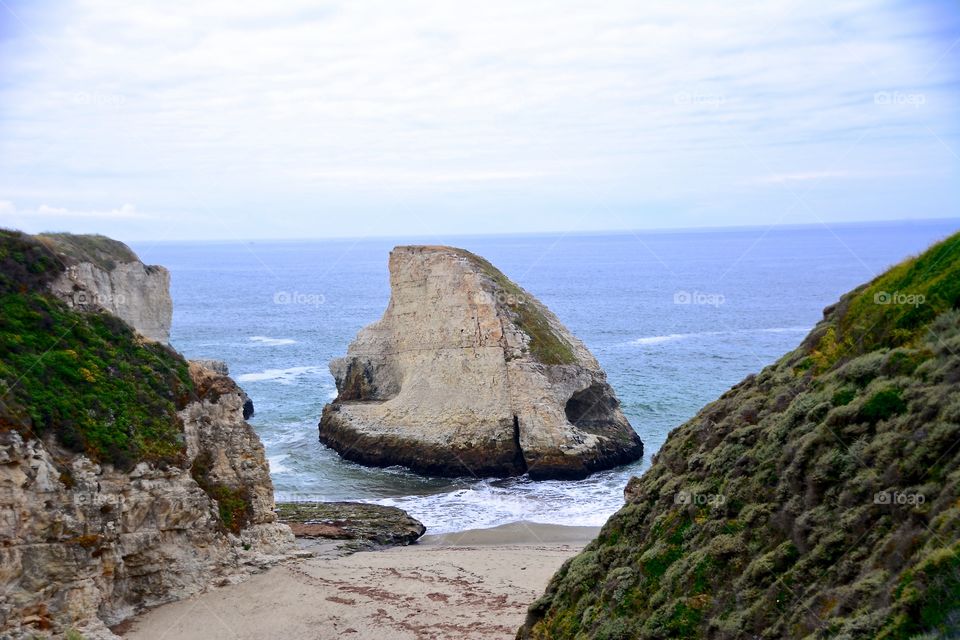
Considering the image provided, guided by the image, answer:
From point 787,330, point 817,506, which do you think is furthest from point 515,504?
point 787,330

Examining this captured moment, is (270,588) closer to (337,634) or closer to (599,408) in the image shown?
(337,634)

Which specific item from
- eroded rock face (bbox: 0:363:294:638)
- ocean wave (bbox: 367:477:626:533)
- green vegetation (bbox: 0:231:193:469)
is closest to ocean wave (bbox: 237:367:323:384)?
ocean wave (bbox: 367:477:626:533)

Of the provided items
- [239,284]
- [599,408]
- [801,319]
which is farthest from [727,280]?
[599,408]

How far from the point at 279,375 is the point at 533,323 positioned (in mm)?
28297

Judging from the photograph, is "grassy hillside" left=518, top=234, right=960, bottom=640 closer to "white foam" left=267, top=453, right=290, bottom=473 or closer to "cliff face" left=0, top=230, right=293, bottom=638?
"cliff face" left=0, top=230, right=293, bottom=638

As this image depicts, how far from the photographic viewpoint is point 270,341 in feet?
275

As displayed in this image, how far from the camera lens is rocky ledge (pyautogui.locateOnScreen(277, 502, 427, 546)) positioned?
2998 centimetres

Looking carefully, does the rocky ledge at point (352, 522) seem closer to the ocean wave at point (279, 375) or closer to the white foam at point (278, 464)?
the white foam at point (278, 464)

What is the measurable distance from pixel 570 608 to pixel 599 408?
2662 cm

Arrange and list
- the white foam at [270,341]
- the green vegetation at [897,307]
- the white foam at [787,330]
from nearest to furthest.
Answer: the green vegetation at [897,307] < the white foam at [787,330] < the white foam at [270,341]

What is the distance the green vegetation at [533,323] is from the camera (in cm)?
4200

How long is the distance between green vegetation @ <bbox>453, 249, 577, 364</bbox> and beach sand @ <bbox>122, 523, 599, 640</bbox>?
14494mm

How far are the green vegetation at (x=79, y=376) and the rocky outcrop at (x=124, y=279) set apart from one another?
15555 millimetres

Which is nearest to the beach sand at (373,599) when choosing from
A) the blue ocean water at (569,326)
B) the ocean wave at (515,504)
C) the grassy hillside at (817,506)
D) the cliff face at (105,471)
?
the cliff face at (105,471)
